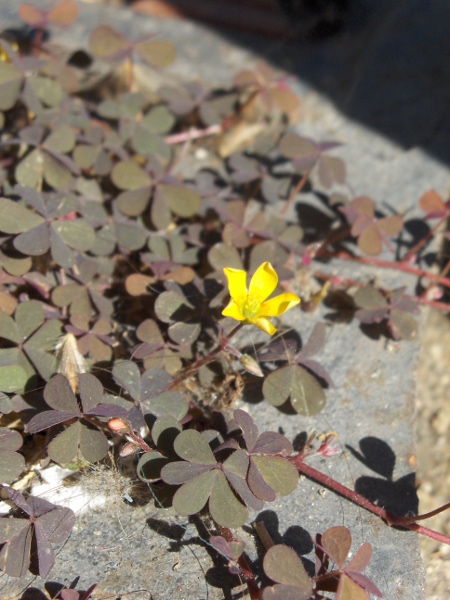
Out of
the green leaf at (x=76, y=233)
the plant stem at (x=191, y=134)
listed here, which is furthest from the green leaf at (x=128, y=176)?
the plant stem at (x=191, y=134)

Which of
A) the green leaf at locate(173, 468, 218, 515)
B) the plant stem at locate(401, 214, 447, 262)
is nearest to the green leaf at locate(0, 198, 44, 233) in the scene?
the green leaf at locate(173, 468, 218, 515)

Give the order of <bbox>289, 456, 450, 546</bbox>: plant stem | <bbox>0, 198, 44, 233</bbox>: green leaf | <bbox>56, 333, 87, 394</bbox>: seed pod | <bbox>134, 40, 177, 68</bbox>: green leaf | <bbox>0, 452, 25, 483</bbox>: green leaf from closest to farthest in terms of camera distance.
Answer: <bbox>0, 452, 25, 483</bbox>: green leaf, <bbox>289, 456, 450, 546</bbox>: plant stem, <bbox>56, 333, 87, 394</bbox>: seed pod, <bbox>0, 198, 44, 233</bbox>: green leaf, <bbox>134, 40, 177, 68</bbox>: green leaf

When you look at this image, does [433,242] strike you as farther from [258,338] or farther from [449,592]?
[449,592]

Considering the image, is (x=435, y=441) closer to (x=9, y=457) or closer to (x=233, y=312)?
(x=233, y=312)

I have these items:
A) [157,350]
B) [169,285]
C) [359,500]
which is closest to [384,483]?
[359,500]

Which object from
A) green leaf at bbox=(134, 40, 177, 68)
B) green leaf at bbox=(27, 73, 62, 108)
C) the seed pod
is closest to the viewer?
the seed pod

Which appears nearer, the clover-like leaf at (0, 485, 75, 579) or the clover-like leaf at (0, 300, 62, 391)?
the clover-like leaf at (0, 485, 75, 579)

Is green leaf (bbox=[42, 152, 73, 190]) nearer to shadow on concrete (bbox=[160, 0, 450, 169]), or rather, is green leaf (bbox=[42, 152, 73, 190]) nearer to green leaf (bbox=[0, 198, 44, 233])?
green leaf (bbox=[0, 198, 44, 233])

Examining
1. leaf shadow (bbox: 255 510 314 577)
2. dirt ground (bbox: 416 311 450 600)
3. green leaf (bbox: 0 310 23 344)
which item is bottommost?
dirt ground (bbox: 416 311 450 600)
